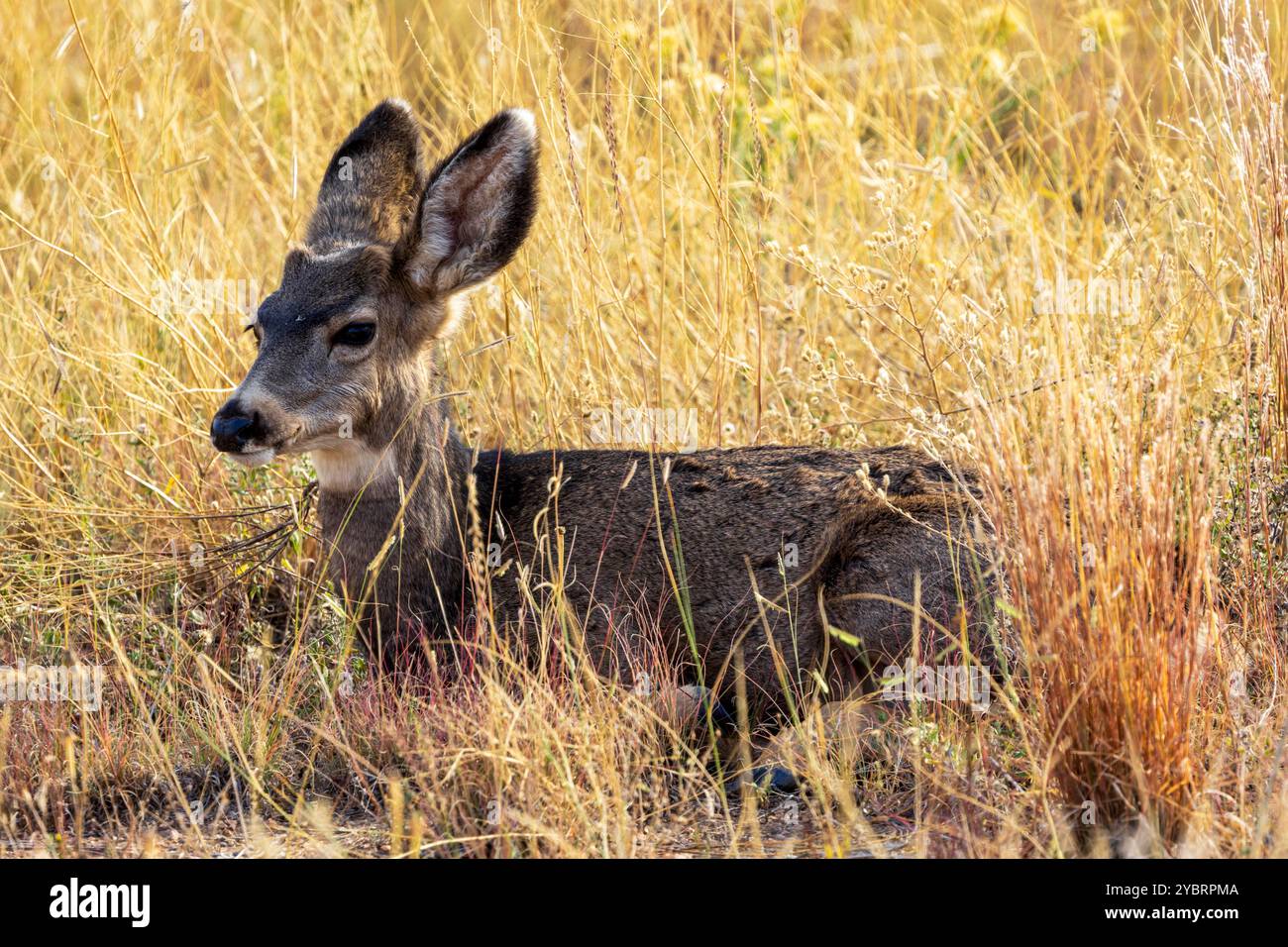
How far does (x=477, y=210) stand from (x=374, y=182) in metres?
0.76

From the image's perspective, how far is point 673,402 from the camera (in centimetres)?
672

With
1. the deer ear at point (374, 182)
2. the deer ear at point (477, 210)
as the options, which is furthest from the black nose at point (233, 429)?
the deer ear at point (374, 182)

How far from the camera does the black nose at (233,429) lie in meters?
5.02

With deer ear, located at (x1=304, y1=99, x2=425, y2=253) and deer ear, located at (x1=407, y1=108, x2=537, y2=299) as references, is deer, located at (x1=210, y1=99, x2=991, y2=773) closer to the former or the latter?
deer ear, located at (x1=407, y1=108, x2=537, y2=299)

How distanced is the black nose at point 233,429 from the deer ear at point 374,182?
111 cm

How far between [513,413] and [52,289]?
2375mm

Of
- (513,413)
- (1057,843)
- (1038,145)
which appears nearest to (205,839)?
(1057,843)

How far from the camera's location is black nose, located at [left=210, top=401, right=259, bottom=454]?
198 inches

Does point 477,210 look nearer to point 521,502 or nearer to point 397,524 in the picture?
point 521,502

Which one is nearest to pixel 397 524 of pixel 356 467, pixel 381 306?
pixel 356 467

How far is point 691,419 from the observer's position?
6.57m

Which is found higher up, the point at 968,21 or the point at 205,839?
the point at 968,21

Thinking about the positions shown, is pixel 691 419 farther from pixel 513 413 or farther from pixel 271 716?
pixel 271 716

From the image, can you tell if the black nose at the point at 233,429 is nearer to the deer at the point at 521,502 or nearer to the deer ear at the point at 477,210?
the deer at the point at 521,502
